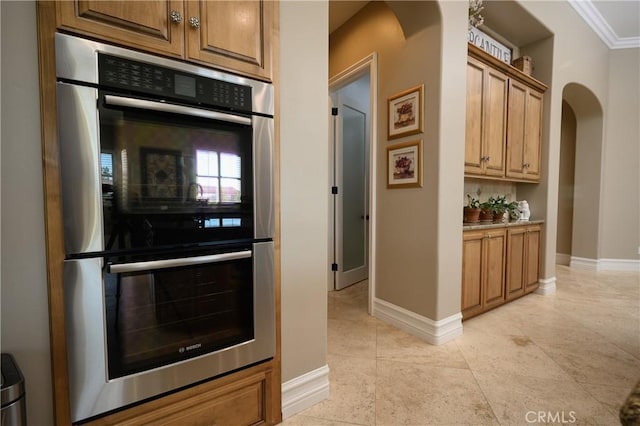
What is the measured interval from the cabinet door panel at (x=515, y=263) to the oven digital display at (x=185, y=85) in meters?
3.06

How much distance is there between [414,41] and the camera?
7.63ft

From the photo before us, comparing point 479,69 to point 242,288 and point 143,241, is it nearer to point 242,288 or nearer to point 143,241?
point 242,288

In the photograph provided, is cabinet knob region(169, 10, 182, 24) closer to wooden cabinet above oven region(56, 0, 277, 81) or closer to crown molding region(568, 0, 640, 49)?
wooden cabinet above oven region(56, 0, 277, 81)

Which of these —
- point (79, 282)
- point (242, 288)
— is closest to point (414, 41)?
point (242, 288)

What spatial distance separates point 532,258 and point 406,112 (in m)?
2.34

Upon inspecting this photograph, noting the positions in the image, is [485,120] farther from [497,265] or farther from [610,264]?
[610,264]

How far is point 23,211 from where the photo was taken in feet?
2.87

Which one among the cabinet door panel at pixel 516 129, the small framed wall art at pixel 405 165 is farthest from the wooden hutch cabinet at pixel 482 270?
the cabinet door panel at pixel 516 129

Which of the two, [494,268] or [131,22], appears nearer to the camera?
[131,22]

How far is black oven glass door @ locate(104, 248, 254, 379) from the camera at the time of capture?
39.3 inches

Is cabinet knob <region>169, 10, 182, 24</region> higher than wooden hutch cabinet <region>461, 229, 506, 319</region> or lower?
higher

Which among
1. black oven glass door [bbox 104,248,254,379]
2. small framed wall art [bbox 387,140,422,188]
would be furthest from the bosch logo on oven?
small framed wall art [bbox 387,140,422,188]

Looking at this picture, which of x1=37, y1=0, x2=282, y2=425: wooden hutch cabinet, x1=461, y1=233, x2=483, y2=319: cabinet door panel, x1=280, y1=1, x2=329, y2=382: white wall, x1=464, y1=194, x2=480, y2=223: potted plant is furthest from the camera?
x1=464, y1=194, x2=480, y2=223: potted plant

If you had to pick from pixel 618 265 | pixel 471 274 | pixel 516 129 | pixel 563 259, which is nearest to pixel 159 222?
pixel 471 274
